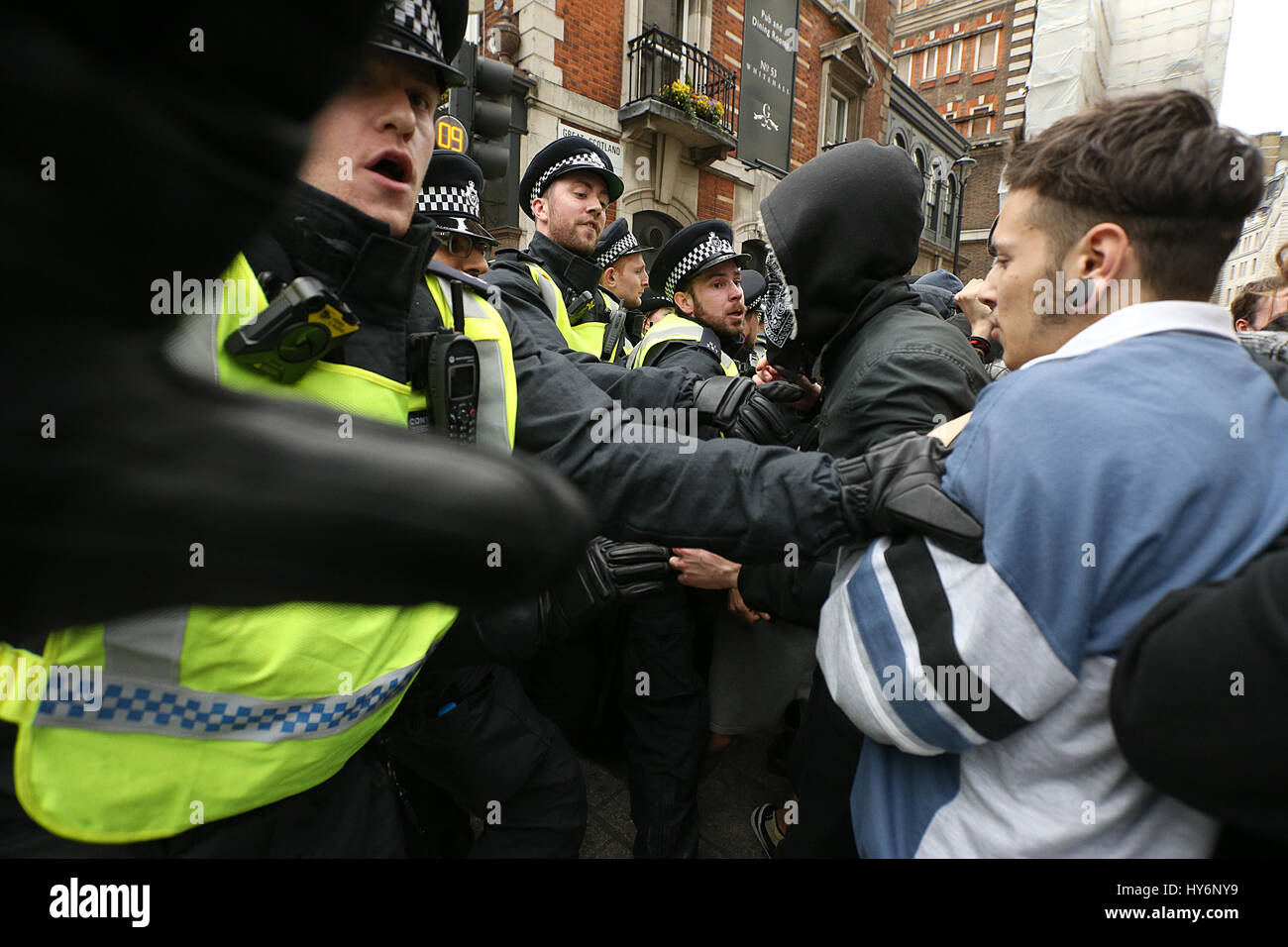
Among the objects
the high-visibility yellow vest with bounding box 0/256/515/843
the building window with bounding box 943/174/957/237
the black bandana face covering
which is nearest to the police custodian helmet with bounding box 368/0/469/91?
the high-visibility yellow vest with bounding box 0/256/515/843

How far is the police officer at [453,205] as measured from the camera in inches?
121

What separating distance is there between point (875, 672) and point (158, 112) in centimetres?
111

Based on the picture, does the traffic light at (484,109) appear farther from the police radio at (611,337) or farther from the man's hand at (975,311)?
the man's hand at (975,311)

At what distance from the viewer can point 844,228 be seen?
5.82ft

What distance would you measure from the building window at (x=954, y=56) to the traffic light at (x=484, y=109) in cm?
3491

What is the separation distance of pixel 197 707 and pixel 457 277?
107 centimetres

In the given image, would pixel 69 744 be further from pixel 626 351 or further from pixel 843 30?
pixel 843 30

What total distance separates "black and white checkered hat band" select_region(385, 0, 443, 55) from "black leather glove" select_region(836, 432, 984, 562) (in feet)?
3.89

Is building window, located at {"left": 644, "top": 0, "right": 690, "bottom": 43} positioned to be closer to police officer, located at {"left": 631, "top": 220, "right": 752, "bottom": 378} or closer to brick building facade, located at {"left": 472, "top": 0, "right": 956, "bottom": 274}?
brick building facade, located at {"left": 472, "top": 0, "right": 956, "bottom": 274}

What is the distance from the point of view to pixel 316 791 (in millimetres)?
1274

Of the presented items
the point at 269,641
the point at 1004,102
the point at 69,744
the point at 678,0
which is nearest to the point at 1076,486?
the point at 269,641

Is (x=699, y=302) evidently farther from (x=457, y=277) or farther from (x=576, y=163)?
(x=457, y=277)

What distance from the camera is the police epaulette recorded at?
154cm

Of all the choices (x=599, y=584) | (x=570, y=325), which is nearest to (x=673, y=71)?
(x=570, y=325)
